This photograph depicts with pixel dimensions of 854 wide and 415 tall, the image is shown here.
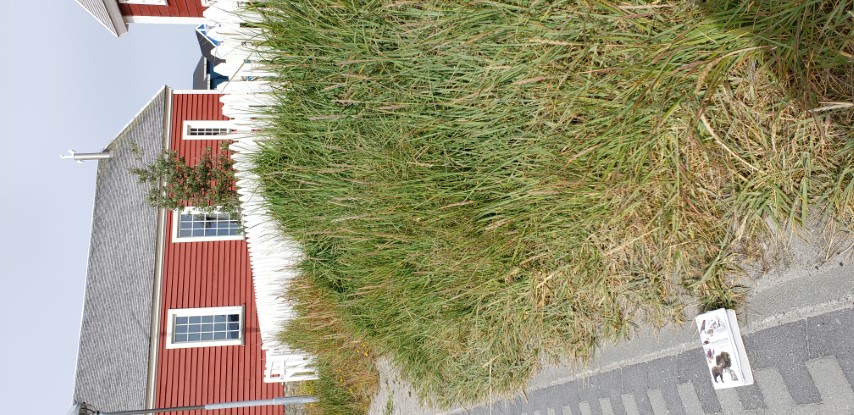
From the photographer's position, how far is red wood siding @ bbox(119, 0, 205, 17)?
1330 cm

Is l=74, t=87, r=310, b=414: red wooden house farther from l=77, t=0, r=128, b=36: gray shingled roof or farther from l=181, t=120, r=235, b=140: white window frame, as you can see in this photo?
l=77, t=0, r=128, b=36: gray shingled roof

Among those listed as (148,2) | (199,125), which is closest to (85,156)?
(199,125)

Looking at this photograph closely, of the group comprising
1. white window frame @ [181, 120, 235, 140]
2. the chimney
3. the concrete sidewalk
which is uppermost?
white window frame @ [181, 120, 235, 140]

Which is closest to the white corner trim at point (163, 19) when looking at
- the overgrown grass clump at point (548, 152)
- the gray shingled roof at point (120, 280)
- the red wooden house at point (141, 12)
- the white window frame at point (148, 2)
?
Result: the red wooden house at point (141, 12)

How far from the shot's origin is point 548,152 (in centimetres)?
298

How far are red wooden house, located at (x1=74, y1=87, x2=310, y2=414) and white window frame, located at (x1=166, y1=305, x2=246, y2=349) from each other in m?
0.02

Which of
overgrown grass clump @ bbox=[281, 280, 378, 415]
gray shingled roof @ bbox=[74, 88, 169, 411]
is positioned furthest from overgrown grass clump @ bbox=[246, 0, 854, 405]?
gray shingled roof @ bbox=[74, 88, 169, 411]

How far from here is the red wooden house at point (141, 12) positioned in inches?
516

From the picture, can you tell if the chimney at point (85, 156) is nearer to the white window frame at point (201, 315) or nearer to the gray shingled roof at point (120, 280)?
the gray shingled roof at point (120, 280)

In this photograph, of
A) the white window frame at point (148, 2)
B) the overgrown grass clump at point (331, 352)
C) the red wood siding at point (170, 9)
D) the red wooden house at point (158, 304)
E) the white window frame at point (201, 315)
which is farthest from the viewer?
the red wood siding at point (170, 9)

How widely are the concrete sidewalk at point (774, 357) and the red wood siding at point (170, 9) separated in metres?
13.0

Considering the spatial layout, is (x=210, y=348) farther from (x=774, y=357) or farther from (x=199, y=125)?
(x=774, y=357)

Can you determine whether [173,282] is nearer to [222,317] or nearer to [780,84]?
[222,317]

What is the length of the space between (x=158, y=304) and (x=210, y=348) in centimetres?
144
